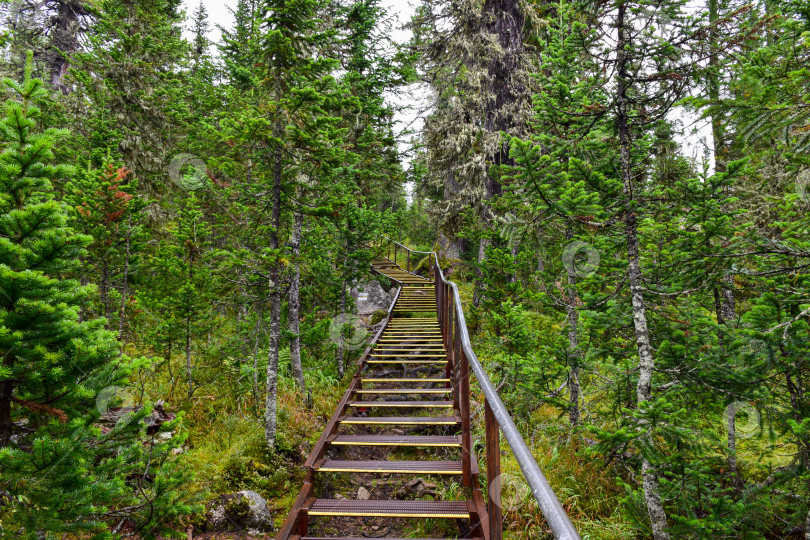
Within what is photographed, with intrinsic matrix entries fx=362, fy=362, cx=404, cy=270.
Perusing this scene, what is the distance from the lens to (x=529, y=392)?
644cm

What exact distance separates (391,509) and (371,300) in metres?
12.6

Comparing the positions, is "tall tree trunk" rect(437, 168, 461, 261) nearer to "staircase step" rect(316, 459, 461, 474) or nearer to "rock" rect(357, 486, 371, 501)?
"rock" rect(357, 486, 371, 501)

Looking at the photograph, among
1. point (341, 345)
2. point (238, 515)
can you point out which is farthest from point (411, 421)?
point (341, 345)

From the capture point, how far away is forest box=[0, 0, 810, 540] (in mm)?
2588

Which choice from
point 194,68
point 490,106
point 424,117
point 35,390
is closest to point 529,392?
point 35,390

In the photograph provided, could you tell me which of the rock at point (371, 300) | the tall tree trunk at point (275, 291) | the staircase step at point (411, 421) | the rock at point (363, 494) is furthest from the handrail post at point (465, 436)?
the rock at point (371, 300)

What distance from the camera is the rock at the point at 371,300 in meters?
15.5

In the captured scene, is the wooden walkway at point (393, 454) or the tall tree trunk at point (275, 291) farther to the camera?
the tall tree trunk at point (275, 291)

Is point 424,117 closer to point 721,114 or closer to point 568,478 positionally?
point 721,114

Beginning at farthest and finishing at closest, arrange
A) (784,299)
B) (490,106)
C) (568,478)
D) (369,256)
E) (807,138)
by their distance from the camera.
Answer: (490,106) → (369,256) → (568,478) → (807,138) → (784,299)

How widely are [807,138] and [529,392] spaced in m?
5.14

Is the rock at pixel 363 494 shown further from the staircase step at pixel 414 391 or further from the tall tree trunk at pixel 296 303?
the tall tree trunk at pixel 296 303

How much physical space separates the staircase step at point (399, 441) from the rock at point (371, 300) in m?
10.1

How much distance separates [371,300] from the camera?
640 inches
